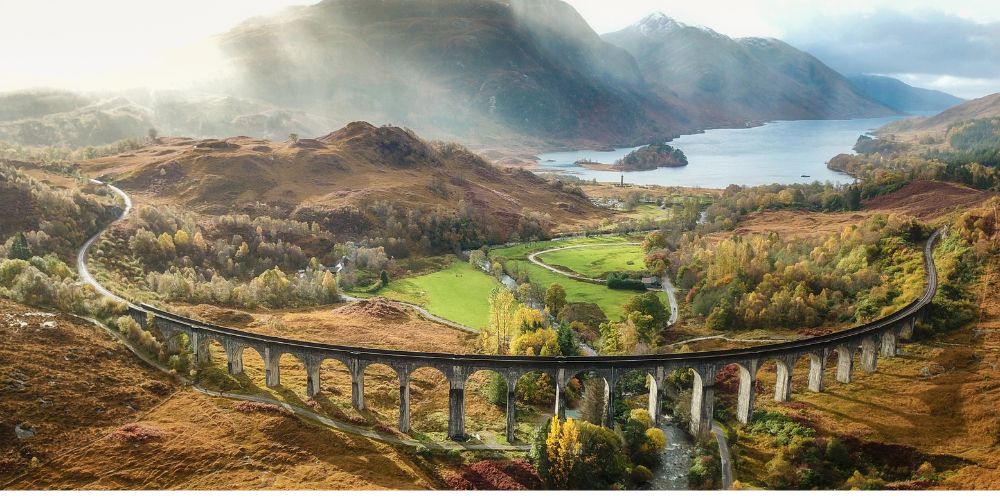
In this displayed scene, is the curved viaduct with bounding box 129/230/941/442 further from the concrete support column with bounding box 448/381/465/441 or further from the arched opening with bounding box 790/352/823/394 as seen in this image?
the arched opening with bounding box 790/352/823/394

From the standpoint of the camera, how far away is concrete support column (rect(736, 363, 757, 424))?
56.2 m

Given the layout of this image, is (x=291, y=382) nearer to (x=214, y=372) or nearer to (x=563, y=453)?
(x=214, y=372)

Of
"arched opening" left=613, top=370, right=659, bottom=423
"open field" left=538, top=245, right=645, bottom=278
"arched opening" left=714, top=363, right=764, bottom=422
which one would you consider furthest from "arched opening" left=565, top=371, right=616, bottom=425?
"open field" left=538, top=245, right=645, bottom=278

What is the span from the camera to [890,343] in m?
66.8

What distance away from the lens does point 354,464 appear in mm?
46594

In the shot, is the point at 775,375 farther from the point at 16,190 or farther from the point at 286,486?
the point at 16,190

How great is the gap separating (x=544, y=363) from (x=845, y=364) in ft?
105

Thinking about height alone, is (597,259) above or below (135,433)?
above

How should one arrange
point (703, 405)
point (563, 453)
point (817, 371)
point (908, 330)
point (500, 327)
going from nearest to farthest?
point (563, 453), point (703, 405), point (817, 371), point (908, 330), point (500, 327)

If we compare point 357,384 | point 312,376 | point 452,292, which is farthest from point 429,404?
point 452,292

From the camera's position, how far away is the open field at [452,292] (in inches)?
Answer: 3642

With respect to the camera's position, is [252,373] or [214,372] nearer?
[214,372]

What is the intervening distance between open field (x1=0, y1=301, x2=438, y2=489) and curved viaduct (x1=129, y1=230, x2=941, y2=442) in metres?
5.58

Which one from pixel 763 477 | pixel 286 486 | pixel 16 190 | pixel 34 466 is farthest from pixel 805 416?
pixel 16 190
